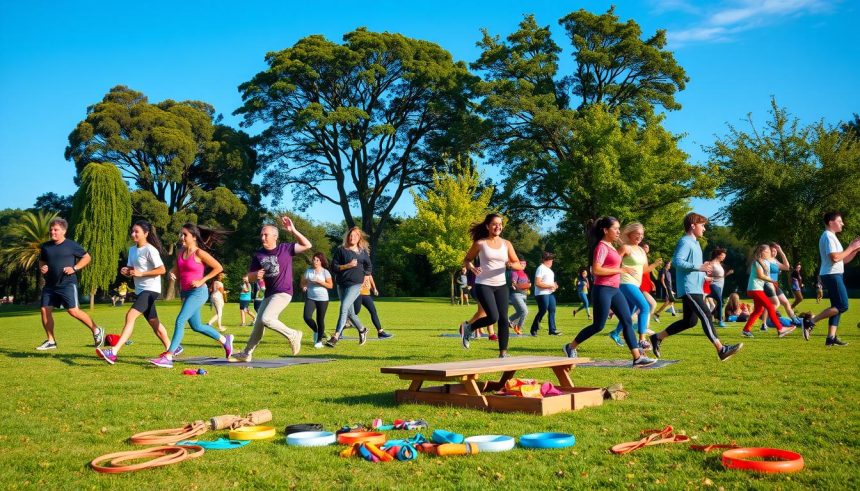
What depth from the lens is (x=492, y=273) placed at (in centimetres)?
1070

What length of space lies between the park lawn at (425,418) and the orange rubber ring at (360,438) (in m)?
0.16

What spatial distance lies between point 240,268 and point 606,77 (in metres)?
31.5

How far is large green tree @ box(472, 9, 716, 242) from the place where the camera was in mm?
45344

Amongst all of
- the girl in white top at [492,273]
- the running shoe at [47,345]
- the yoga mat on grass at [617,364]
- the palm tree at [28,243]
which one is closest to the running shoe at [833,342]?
the yoga mat on grass at [617,364]

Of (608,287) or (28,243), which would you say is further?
(28,243)

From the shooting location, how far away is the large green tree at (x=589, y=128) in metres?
45.3

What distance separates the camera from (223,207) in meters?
53.4

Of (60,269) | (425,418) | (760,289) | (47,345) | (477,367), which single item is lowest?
(425,418)

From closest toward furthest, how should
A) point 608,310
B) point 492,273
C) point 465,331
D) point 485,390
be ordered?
1. point 485,390
2. point 608,310
3. point 492,273
4. point 465,331

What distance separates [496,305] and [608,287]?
1.56m

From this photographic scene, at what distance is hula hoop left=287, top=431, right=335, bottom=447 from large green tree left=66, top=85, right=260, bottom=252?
48275mm

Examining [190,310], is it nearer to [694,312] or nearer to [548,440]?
[694,312]

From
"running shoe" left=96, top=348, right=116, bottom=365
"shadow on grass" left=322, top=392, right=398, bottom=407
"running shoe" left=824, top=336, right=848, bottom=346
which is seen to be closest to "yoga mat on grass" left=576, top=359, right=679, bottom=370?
"shadow on grass" left=322, top=392, right=398, bottom=407

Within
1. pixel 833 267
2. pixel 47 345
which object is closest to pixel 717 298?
pixel 833 267
